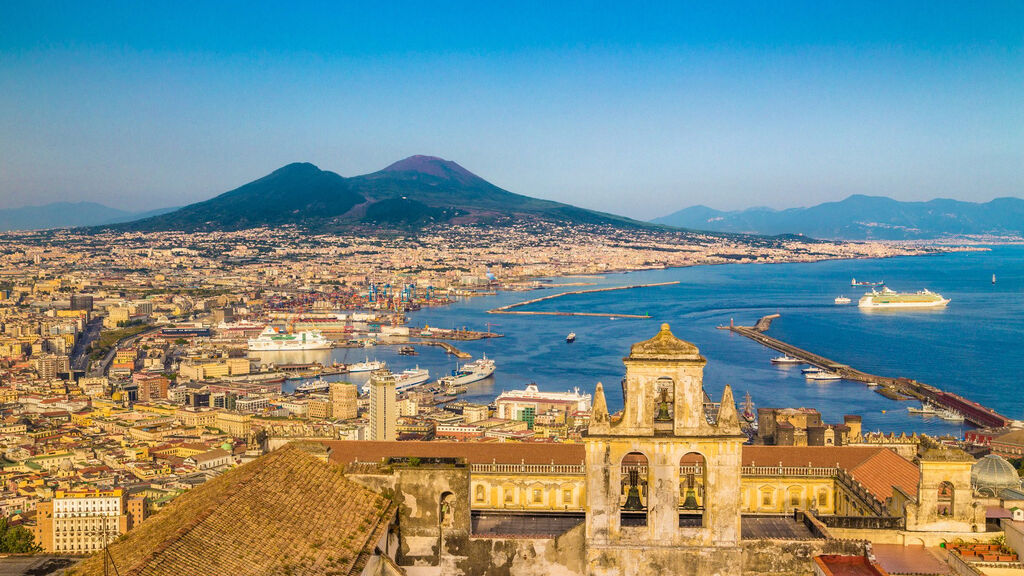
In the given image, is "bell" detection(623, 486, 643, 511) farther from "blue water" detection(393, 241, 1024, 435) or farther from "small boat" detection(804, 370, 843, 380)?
"small boat" detection(804, 370, 843, 380)

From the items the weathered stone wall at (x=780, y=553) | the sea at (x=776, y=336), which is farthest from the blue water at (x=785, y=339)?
the weathered stone wall at (x=780, y=553)

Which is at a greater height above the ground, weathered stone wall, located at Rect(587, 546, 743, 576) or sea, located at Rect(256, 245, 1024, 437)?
weathered stone wall, located at Rect(587, 546, 743, 576)

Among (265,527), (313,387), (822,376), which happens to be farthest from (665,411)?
(313,387)

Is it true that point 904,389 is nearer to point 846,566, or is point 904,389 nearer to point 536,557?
point 846,566

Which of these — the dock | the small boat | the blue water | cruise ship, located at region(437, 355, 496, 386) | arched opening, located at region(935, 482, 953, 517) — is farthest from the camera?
the dock

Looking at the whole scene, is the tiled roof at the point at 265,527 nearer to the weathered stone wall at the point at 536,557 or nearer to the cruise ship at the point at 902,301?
the weathered stone wall at the point at 536,557

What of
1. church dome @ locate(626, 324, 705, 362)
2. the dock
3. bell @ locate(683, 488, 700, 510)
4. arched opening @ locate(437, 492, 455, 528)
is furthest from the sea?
arched opening @ locate(437, 492, 455, 528)

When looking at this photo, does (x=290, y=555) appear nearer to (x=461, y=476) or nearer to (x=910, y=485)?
(x=461, y=476)

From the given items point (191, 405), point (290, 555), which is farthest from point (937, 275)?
point (290, 555)
